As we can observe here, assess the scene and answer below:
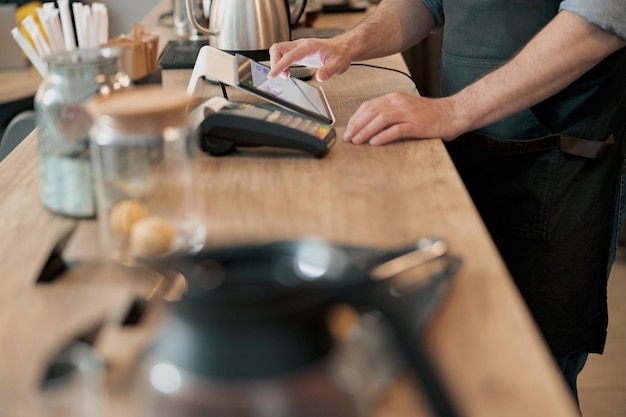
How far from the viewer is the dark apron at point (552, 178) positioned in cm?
154

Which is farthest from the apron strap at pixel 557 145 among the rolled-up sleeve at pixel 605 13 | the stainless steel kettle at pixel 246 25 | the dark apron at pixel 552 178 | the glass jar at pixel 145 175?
the glass jar at pixel 145 175

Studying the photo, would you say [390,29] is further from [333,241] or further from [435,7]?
[333,241]

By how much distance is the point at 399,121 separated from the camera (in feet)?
4.30

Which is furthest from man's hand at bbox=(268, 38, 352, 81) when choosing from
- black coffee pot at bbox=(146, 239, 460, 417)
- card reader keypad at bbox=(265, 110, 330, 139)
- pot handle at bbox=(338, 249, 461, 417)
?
black coffee pot at bbox=(146, 239, 460, 417)

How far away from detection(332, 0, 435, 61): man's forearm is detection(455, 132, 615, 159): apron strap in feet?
1.23

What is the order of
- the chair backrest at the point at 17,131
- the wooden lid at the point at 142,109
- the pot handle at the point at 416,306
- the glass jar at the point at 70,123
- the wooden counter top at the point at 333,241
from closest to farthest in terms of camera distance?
the pot handle at the point at 416,306 → the wooden counter top at the point at 333,241 → the wooden lid at the point at 142,109 → the glass jar at the point at 70,123 → the chair backrest at the point at 17,131

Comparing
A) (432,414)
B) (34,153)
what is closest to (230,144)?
(34,153)

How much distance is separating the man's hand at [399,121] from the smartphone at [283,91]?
0.11m

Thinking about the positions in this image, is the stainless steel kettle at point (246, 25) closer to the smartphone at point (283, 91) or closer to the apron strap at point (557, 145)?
the smartphone at point (283, 91)

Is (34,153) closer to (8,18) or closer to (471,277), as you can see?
(471,277)

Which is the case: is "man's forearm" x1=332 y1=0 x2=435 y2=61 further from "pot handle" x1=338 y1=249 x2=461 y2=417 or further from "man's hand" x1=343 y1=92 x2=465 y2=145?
"pot handle" x1=338 y1=249 x2=461 y2=417

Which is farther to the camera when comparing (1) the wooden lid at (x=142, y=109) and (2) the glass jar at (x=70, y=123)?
(2) the glass jar at (x=70, y=123)

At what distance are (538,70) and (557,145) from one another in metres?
0.24

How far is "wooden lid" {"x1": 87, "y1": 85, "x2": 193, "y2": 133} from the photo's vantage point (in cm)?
84
